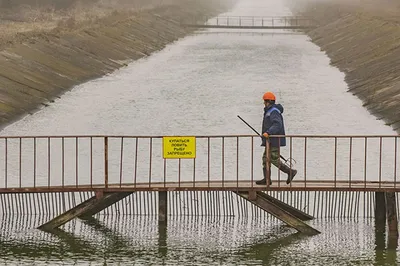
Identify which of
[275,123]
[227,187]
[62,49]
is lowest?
[227,187]

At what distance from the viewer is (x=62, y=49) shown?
2781 inches

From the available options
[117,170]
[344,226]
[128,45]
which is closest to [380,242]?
[344,226]

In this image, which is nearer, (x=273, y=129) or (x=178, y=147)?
(x=273, y=129)

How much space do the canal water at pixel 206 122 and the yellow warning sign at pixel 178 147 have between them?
169 centimetres

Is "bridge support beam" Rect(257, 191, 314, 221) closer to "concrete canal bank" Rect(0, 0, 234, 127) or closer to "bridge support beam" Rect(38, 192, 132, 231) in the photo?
"bridge support beam" Rect(38, 192, 132, 231)

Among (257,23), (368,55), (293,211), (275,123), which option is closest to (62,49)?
(368,55)

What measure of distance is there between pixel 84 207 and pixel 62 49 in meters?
47.4

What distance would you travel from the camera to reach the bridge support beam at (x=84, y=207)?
24.1m

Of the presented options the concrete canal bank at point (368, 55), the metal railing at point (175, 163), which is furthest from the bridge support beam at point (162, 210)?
the concrete canal bank at point (368, 55)

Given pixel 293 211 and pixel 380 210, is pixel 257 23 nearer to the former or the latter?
pixel 293 211

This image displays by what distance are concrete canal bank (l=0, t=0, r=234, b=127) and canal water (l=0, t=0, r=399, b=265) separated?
105 centimetres

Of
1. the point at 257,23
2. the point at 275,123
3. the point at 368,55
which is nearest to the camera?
the point at 275,123

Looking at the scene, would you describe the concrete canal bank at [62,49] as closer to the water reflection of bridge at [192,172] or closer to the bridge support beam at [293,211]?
the water reflection of bridge at [192,172]

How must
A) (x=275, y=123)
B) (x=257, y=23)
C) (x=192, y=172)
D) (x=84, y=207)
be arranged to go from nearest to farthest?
(x=275, y=123)
(x=84, y=207)
(x=192, y=172)
(x=257, y=23)
